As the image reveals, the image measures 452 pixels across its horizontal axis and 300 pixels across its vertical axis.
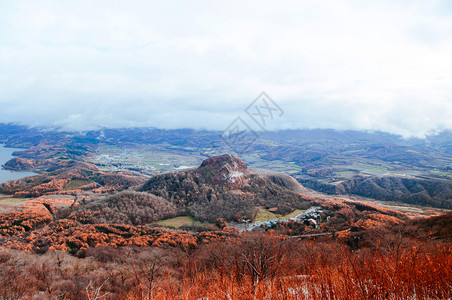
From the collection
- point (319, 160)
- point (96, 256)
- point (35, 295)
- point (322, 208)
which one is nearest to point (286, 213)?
point (322, 208)

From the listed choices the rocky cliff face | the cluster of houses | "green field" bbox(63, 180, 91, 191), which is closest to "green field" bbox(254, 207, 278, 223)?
the cluster of houses

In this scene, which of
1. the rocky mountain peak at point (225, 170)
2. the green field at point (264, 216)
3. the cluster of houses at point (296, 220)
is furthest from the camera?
the rocky mountain peak at point (225, 170)

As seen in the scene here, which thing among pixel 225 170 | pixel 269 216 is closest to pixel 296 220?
pixel 269 216

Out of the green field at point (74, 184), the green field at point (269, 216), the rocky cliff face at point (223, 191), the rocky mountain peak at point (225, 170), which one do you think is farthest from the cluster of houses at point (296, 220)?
the green field at point (74, 184)

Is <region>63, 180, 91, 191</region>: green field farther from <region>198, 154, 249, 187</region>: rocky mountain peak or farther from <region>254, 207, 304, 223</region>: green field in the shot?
<region>254, 207, 304, 223</region>: green field

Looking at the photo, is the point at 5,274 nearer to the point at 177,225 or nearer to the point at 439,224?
the point at 177,225

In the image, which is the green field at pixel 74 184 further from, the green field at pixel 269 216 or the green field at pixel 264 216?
the green field at pixel 269 216

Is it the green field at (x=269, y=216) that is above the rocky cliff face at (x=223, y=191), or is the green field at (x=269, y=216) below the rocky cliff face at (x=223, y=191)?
below

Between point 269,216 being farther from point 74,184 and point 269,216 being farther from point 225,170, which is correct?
point 74,184

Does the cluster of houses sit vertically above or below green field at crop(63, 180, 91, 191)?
above

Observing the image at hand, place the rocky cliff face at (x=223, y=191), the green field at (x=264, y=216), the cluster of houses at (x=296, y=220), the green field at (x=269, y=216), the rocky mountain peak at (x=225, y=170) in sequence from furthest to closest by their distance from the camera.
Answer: the rocky mountain peak at (x=225, y=170)
the rocky cliff face at (x=223, y=191)
the green field at (x=264, y=216)
the green field at (x=269, y=216)
the cluster of houses at (x=296, y=220)

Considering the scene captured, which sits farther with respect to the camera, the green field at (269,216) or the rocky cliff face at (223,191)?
the rocky cliff face at (223,191)
